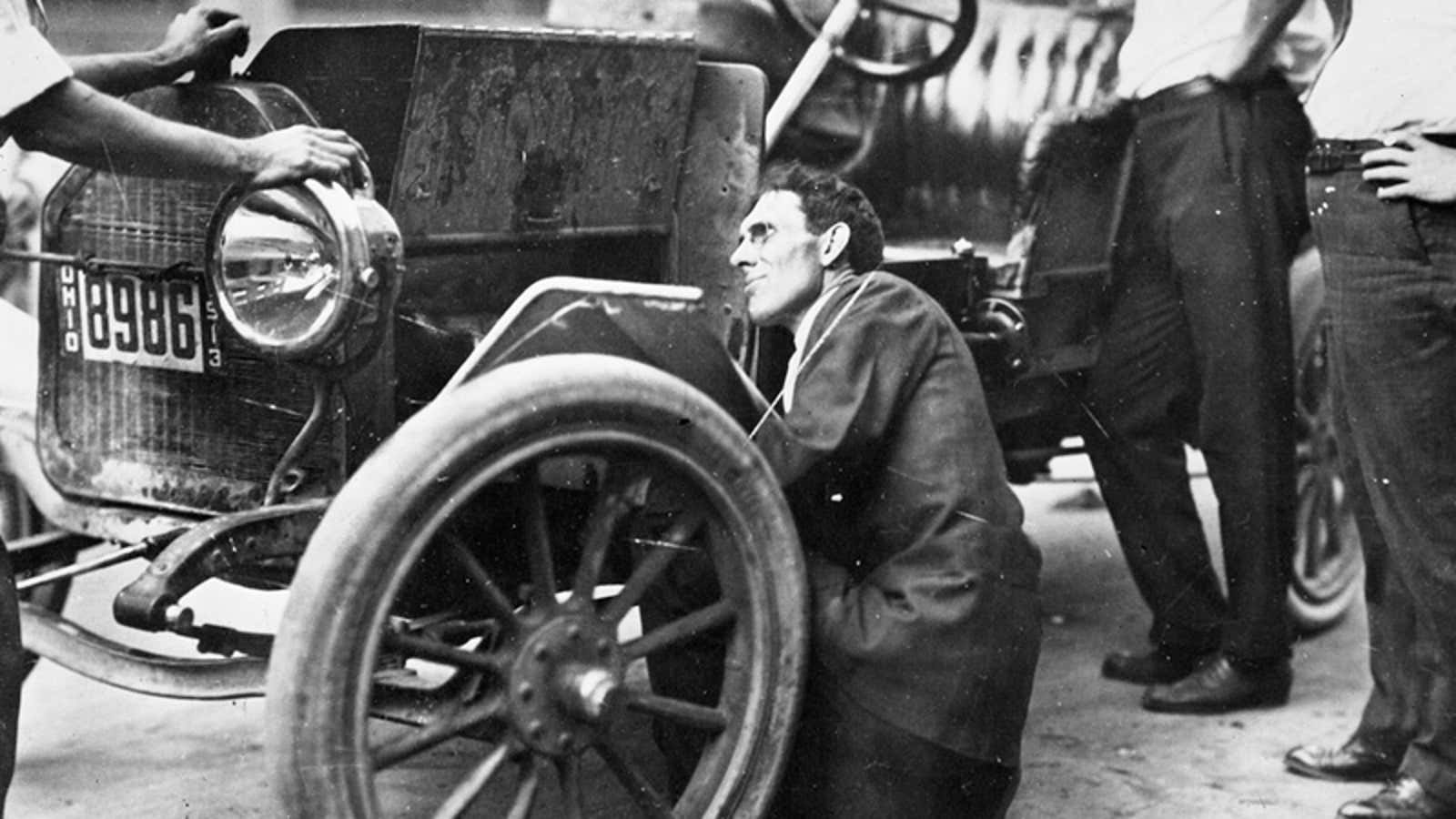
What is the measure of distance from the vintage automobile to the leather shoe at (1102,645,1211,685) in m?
0.83

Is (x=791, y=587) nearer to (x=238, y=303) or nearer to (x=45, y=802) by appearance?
(x=238, y=303)

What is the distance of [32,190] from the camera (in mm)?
4191

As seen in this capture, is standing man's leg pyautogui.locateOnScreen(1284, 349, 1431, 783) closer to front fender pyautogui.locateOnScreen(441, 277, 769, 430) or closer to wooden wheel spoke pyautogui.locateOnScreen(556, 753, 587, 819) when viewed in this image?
front fender pyautogui.locateOnScreen(441, 277, 769, 430)

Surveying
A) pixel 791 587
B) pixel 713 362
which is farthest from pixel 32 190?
pixel 791 587

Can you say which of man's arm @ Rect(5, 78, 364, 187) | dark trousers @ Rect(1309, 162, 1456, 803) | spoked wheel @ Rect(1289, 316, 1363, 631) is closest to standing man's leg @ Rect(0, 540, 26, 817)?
man's arm @ Rect(5, 78, 364, 187)

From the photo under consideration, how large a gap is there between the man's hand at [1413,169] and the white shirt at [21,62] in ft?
7.04

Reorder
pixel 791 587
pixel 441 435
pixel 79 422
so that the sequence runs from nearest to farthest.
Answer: pixel 441 435
pixel 791 587
pixel 79 422

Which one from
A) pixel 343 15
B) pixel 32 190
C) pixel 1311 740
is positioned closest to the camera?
pixel 343 15

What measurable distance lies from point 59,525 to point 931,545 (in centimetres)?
159

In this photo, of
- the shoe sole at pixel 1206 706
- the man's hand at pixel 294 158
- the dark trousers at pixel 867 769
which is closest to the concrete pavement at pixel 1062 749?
the shoe sole at pixel 1206 706

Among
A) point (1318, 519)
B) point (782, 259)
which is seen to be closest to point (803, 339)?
point (782, 259)

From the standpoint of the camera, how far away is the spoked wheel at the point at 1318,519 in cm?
461

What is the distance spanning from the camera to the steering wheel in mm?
4086

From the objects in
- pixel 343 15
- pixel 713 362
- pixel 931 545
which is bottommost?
pixel 931 545
